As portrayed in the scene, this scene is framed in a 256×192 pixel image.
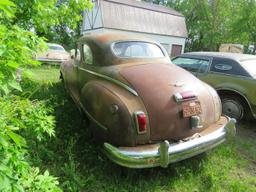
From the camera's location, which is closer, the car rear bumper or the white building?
the car rear bumper

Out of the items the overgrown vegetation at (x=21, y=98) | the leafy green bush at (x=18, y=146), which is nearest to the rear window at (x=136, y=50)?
the overgrown vegetation at (x=21, y=98)

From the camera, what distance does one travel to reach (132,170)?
10.2 ft

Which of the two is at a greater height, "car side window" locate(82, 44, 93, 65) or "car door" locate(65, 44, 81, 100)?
"car side window" locate(82, 44, 93, 65)

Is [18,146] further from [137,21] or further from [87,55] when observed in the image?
[137,21]

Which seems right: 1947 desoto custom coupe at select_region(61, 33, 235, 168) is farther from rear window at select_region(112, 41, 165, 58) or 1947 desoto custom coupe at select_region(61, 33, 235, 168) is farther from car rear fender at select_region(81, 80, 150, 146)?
rear window at select_region(112, 41, 165, 58)

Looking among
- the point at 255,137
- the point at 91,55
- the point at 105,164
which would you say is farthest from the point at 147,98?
the point at 255,137

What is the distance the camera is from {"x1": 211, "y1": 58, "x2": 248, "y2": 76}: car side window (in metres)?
5.01

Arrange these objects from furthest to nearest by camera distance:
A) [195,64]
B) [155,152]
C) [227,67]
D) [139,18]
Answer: [139,18]
[195,64]
[227,67]
[155,152]

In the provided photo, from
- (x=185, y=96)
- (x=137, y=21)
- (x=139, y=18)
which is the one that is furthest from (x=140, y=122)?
(x=139, y=18)

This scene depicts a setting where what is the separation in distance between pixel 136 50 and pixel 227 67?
7.99 ft

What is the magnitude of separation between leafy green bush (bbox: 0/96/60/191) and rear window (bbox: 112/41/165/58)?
199 centimetres

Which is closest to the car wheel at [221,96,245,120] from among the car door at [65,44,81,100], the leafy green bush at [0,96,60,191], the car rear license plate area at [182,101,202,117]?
the car rear license plate area at [182,101,202,117]

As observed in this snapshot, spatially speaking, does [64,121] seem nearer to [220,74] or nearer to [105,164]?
[105,164]

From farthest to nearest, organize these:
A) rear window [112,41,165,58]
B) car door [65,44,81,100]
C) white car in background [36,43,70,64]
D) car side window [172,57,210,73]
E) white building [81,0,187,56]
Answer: white building [81,0,187,56], white car in background [36,43,70,64], car side window [172,57,210,73], car door [65,44,81,100], rear window [112,41,165,58]
